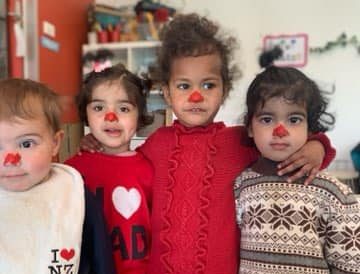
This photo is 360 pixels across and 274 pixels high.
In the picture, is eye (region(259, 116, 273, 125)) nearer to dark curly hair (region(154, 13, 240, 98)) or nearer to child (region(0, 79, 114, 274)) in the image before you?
dark curly hair (region(154, 13, 240, 98))

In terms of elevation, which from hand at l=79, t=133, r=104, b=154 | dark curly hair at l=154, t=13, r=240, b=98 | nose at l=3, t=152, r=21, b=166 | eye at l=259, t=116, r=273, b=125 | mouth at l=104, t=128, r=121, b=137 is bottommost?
hand at l=79, t=133, r=104, b=154

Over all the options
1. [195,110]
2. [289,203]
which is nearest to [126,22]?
[195,110]

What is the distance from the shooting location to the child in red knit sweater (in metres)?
1.02

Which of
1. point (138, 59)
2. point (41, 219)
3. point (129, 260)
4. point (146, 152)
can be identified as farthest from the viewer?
point (138, 59)

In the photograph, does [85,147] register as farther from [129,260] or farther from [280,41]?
[280,41]

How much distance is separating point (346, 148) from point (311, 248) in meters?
2.35

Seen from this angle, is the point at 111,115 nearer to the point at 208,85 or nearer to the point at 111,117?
the point at 111,117

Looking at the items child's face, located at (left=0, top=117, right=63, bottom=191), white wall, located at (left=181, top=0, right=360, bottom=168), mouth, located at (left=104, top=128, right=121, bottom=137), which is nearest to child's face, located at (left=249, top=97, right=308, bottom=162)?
mouth, located at (left=104, top=128, right=121, bottom=137)

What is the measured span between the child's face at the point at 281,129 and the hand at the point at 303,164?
0.01 m

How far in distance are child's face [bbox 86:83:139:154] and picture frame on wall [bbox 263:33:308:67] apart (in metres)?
2.32

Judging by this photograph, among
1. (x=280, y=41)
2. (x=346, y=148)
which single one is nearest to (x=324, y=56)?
(x=280, y=41)

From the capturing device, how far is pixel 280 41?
322 cm

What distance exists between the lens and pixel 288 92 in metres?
0.98

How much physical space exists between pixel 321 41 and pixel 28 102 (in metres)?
2.65
